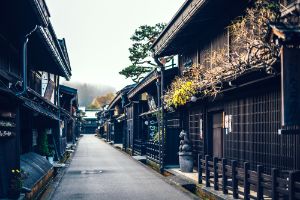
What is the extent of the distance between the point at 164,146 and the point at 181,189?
6977mm

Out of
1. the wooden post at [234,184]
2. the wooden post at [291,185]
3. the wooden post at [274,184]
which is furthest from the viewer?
the wooden post at [234,184]

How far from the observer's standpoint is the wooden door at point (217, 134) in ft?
51.3

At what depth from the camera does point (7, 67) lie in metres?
11.9

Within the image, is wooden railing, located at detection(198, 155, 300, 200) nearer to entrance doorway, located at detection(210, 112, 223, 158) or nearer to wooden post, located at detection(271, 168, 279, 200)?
wooden post, located at detection(271, 168, 279, 200)

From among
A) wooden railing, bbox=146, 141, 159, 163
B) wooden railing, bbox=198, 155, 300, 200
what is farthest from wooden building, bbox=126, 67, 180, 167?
wooden railing, bbox=198, 155, 300, 200

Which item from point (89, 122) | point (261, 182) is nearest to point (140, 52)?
point (261, 182)

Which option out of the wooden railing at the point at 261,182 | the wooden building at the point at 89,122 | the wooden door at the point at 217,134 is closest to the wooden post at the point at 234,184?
the wooden railing at the point at 261,182

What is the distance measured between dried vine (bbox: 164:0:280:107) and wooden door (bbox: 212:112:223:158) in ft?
4.59

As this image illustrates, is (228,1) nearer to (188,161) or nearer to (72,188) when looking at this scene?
(188,161)

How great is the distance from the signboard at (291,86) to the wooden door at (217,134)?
898 centimetres

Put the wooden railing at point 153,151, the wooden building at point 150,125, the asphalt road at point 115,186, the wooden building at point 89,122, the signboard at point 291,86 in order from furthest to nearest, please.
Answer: the wooden building at point 89,122 < the wooden railing at point 153,151 < the wooden building at point 150,125 < the asphalt road at point 115,186 < the signboard at point 291,86

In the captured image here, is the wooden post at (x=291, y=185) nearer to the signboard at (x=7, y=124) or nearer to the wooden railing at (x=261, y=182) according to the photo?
the wooden railing at (x=261, y=182)

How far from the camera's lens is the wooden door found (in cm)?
1565

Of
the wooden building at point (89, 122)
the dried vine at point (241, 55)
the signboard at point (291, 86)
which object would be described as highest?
the dried vine at point (241, 55)
